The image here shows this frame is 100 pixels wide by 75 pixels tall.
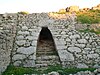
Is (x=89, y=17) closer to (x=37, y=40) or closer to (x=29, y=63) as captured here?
(x=37, y=40)

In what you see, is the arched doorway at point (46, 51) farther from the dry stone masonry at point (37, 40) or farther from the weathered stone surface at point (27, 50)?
the weathered stone surface at point (27, 50)

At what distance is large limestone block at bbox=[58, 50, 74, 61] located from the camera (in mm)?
11576

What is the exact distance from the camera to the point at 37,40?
13.0 meters

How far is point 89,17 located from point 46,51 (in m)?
3.75

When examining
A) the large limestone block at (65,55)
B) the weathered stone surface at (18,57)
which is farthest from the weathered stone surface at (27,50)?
the large limestone block at (65,55)

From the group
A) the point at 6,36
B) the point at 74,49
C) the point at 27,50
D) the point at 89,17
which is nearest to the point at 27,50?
the point at 27,50

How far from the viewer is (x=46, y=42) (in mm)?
13922

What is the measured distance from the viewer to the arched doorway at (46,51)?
11547 millimetres

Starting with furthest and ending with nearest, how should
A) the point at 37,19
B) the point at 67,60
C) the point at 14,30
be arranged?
the point at 37,19 < the point at 14,30 < the point at 67,60

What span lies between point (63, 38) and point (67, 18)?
82.4 inches

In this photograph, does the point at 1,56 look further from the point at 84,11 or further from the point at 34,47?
the point at 84,11

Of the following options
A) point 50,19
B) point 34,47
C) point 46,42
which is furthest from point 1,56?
point 50,19

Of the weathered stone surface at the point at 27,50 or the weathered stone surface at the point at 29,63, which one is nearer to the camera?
the weathered stone surface at the point at 29,63

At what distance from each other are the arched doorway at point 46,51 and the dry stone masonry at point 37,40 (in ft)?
0.54
